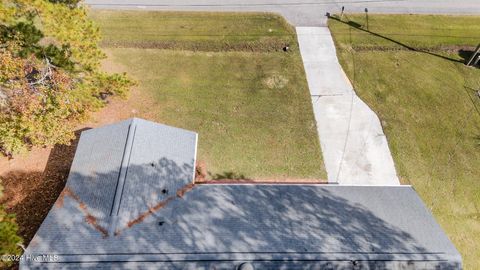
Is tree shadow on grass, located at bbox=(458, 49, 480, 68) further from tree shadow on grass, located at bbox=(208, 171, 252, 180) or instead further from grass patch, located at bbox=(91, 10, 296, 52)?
tree shadow on grass, located at bbox=(208, 171, 252, 180)

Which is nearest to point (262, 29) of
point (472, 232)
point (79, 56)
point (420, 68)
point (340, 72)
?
point (340, 72)

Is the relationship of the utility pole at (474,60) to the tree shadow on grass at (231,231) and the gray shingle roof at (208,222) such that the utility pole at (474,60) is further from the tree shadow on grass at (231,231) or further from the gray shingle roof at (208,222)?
the tree shadow on grass at (231,231)

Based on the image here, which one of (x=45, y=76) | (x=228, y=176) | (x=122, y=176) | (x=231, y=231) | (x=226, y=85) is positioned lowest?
(x=228, y=176)

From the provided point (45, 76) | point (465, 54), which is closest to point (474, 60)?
→ point (465, 54)

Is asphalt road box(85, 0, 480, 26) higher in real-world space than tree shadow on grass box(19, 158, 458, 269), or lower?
higher

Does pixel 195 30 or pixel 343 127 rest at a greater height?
pixel 195 30

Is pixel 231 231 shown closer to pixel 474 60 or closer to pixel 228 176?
pixel 228 176

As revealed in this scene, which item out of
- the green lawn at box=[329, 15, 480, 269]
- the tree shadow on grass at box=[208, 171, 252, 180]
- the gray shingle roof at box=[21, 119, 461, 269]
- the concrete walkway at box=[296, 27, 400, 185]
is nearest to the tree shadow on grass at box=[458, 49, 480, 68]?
the green lawn at box=[329, 15, 480, 269]

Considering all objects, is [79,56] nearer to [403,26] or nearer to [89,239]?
[89,239]
